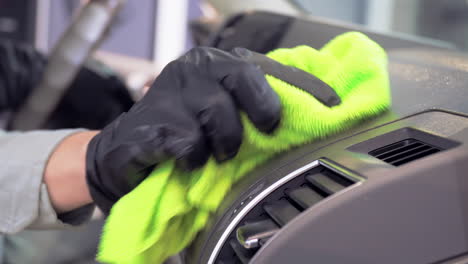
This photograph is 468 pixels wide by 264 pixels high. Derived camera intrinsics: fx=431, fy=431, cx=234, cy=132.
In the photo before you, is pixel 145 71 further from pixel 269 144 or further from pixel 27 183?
pixel 269 144

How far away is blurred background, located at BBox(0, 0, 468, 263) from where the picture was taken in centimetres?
83

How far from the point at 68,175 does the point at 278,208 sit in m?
0.29

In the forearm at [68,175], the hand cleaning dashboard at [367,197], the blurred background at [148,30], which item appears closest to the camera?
the hand cleaning dashboard at [367,197]

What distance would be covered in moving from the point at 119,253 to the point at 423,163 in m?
0.25

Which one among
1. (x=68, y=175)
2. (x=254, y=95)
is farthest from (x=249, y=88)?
(x=68, y=175)

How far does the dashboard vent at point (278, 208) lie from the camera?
303 millimetres

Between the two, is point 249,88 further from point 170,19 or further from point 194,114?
point 170,19

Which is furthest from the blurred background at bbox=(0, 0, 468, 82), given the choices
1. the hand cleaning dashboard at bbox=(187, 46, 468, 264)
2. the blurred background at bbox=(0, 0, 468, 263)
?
the hand cleaning dashboard at bbox=(187, 46, 468, 264)

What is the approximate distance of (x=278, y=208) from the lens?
1.09ft

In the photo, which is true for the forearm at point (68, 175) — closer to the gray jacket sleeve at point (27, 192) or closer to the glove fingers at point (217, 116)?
the gray jacket sleeve at point (27, 192)

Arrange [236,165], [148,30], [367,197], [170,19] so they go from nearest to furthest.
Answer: [367,197] → [236,165] → [170,19] → [148,30]

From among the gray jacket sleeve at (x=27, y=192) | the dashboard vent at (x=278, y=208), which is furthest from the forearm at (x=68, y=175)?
the dashboard vent at (x=278, y=208)

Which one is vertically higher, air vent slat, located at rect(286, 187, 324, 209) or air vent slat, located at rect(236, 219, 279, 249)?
air vent slat, located at rect(286, 187, 324, 209)

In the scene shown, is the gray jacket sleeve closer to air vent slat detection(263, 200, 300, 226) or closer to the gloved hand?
the gloved hand
